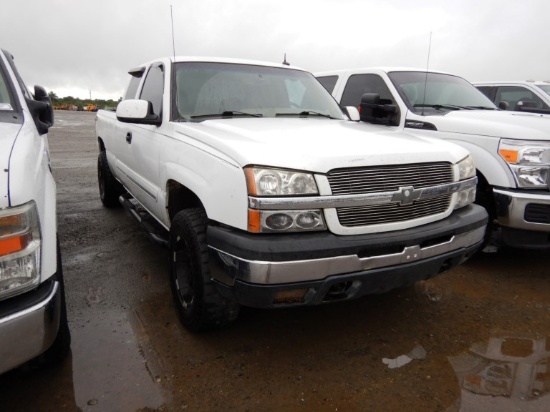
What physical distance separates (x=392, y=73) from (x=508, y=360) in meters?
3.50

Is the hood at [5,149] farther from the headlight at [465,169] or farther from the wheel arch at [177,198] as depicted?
the headlight at [465,169]

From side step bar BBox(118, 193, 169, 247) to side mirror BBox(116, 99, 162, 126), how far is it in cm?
89

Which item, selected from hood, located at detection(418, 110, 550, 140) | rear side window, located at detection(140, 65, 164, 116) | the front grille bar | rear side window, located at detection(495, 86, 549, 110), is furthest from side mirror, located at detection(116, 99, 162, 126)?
rear side window, located at detection(495, 86, 549, 110)

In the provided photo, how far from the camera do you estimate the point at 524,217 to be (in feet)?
11.3

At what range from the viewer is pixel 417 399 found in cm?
217

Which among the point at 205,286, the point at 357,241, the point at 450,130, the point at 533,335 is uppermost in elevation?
the point at 450,130

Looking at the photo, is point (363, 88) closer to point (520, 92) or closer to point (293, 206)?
point (293, 206)

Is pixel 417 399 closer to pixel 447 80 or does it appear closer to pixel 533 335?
pixel 533 335


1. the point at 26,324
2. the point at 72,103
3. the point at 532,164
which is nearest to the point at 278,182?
the point at 26,324

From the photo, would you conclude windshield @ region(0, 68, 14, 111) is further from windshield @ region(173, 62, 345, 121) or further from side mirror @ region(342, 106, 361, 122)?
side mirror @ region(342, 106, 361, 122)

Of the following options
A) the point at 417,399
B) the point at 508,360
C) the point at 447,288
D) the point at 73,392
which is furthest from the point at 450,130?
the point at 73,392

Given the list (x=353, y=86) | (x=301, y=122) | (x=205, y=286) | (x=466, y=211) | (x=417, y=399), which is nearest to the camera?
(x=417, y=399)

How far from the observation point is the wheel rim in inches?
107

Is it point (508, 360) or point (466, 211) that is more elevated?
point (466, 211)
